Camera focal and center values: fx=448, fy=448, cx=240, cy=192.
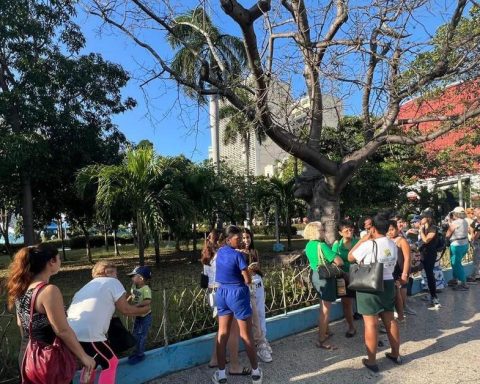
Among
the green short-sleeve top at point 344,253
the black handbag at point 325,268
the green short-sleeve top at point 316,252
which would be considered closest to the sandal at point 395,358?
the black handbag at point 325,268

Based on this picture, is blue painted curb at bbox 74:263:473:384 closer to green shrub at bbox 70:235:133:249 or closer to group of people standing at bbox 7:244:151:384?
group of people standing at bbox 7:244:151:384

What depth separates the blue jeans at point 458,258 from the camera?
8383mm

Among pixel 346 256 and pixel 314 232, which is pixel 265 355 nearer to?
pixel 314 232

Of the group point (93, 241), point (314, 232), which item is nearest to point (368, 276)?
point (314, 232)

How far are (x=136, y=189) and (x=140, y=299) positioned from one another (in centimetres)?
751

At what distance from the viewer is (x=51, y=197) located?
14.6m

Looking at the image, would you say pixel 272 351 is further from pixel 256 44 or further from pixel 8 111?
pixel 8 111

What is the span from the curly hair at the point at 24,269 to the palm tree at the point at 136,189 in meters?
8.25

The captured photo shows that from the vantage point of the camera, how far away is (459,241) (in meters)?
8.36

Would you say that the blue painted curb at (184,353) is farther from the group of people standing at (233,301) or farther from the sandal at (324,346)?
the sandal at (324,346)

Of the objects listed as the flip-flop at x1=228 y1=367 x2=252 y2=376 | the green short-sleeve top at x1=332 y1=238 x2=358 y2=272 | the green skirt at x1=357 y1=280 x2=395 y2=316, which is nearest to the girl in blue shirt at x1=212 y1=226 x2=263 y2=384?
the flip-flop at x1=228 y1=367 x2=252 y2=376

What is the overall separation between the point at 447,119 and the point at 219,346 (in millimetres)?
5591

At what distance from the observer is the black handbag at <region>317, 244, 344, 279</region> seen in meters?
5.08

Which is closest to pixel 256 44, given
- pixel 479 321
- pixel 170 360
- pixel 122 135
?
pixel 170 360
